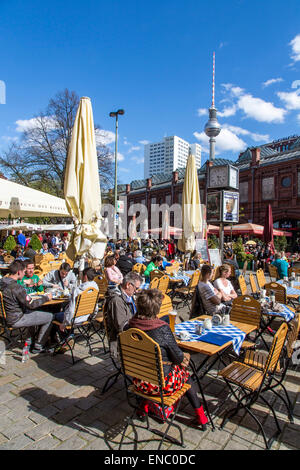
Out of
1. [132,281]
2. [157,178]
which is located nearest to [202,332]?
[132,281]

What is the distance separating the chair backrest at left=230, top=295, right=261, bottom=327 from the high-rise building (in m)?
152

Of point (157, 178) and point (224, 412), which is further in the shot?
point (157, 178)

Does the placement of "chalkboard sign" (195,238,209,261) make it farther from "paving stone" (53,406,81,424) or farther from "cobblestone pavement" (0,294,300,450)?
"paving stone" (53,406,81,424)

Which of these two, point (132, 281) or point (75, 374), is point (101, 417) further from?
point (132, 281)

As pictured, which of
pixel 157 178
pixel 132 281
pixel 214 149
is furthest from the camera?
pixel 214 149

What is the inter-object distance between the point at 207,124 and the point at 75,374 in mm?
65098

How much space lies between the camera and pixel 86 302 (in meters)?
4.52

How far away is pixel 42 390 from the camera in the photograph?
11.3 ft

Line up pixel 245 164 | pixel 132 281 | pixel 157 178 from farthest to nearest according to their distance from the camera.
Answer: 1. pixel 157 178
2. pixel 245 164
3. pixel 132 281

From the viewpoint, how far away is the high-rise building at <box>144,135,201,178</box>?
6161 inches

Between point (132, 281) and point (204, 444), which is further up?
point (132, 281)

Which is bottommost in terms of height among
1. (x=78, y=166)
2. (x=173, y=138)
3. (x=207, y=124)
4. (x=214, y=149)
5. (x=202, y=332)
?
(x=202, y=332)

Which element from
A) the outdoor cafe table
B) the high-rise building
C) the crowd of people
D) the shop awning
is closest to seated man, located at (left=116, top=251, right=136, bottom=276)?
the crowd of people
